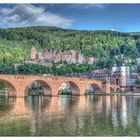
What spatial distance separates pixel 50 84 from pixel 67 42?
3989mm

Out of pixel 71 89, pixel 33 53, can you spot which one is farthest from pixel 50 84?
pixel 71 89

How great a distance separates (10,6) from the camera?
45.9ft

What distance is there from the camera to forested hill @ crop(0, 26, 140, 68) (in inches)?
675

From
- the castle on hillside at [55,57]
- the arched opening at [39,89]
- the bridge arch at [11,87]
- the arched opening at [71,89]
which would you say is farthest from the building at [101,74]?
the bridge arch at [11,87]

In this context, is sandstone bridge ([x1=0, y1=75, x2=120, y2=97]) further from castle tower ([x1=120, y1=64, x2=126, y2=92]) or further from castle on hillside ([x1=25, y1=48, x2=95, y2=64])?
castle on hillside ([x1=25, y1=48, x2=95, y2=64])

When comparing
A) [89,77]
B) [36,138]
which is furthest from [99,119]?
[89,77]

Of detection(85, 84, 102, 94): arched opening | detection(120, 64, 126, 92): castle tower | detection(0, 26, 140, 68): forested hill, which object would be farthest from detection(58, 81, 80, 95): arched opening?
detection(0, 26, 140, 68): forested hill

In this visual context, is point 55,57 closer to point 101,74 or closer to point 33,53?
point 33,53

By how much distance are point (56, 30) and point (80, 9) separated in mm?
2948

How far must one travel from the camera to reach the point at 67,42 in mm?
18000

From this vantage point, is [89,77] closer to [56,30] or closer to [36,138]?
[56,30]

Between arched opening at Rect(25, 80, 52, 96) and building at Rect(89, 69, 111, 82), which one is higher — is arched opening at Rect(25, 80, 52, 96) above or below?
Result: below

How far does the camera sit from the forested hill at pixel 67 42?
56.2 ft

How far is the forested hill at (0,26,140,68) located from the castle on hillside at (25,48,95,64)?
0.26 metres
